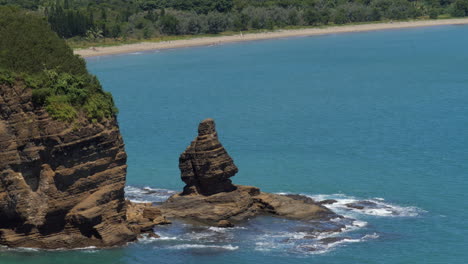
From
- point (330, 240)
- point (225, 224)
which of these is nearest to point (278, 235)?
point (330, 240)

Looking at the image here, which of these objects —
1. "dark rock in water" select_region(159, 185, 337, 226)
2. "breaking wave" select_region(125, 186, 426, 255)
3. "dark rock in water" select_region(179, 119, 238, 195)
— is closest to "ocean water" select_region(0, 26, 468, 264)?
"breaking wave" select_region(125, 186, 426, 255)

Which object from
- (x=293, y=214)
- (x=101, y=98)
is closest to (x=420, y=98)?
(x=293, y=214)

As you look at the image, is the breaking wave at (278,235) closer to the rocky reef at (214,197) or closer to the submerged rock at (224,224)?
the submerged rock at (224,224)

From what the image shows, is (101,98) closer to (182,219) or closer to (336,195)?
(182,219)

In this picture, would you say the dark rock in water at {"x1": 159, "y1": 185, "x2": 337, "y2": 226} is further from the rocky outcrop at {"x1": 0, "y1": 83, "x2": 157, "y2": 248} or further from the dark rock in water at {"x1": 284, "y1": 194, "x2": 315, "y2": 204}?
the rocky outcrop at {"x1": 0, "y1": 83, "x2": 157, "y2": 248}

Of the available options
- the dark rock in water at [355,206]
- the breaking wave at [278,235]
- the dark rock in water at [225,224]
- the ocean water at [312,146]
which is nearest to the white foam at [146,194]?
the ocean water at [312,146]
